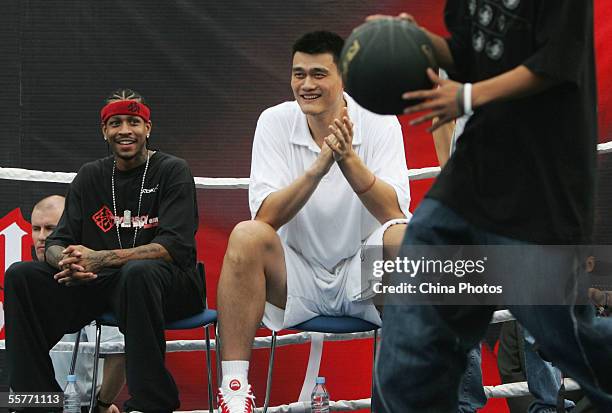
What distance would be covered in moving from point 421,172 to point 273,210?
3.68 ft

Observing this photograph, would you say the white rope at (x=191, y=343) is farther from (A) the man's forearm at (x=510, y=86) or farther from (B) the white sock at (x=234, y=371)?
(A) the man's forearm at (x=510, y=86)

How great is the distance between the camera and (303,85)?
4137mm

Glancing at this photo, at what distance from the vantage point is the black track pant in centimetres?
372

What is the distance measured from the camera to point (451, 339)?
2.47 m

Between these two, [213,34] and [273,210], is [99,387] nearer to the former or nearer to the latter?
[273,210]

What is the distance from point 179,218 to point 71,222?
1.68 feet

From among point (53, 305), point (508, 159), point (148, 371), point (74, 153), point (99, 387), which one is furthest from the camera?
point (74, 153)

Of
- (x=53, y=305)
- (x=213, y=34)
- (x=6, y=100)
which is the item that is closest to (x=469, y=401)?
(x=53, y=305)

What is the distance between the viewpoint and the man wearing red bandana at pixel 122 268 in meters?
3.79

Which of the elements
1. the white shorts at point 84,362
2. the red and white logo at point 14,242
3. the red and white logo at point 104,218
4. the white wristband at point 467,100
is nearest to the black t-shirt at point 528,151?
the white wristband at point 467,100

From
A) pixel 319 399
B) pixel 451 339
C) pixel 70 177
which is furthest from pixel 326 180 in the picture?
pixel 451 339

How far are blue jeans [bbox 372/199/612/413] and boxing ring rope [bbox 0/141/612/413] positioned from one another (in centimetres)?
191

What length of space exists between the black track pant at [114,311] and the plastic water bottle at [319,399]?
695 mm

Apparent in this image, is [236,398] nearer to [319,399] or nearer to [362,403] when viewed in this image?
[319,399]
